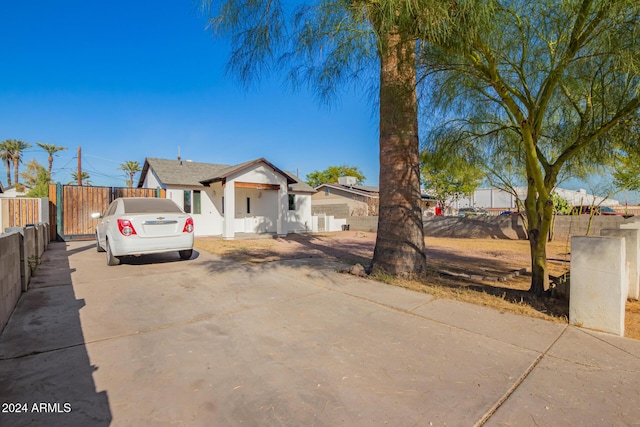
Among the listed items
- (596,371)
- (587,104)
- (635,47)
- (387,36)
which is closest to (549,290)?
(596,371)

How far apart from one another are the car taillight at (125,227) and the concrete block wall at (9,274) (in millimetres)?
2052

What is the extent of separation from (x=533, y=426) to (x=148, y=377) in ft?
9.73

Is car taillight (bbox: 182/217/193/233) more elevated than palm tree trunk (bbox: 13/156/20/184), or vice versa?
palm tree trunk (bbox: 13/156/20/184)

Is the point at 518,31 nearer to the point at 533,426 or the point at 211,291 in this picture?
the point at 533,426

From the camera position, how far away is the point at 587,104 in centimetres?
486

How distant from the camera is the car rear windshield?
768 cm

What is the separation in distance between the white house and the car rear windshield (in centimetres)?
629

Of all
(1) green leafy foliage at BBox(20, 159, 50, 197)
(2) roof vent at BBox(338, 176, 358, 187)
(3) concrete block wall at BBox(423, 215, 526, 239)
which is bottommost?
(3) concrete block wall at BBox(423, 215, 526, 239)

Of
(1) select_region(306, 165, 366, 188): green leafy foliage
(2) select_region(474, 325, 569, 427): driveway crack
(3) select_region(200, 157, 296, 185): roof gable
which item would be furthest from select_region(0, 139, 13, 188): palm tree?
(2) select_region(474, 325, 569, 427): driveway crack

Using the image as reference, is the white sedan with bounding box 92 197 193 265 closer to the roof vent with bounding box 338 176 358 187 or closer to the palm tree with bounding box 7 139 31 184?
the roof vent with bounding box 338 176 358 187

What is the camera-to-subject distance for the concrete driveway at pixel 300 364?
229 cm

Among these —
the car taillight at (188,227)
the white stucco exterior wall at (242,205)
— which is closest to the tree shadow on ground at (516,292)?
the car taillight at (188,227)

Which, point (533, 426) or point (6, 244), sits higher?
point (6, 244)

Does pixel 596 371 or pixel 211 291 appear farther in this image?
pixel 211 291
